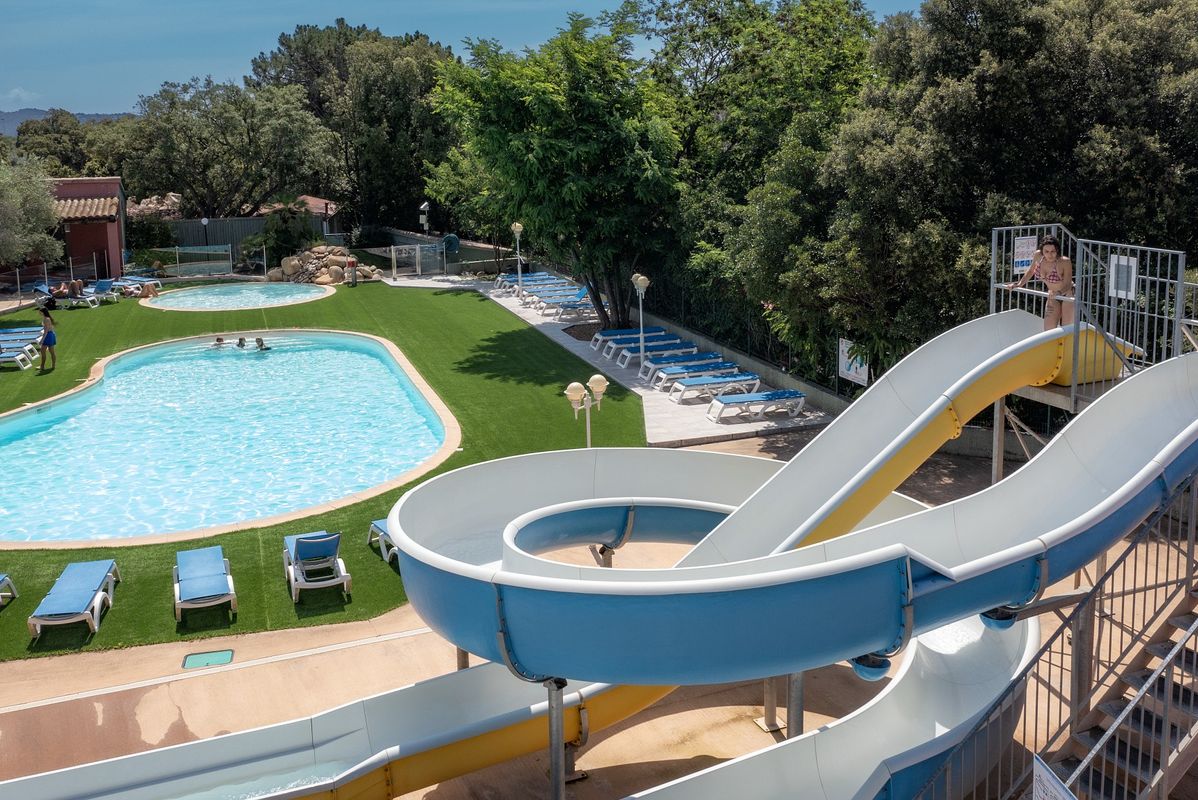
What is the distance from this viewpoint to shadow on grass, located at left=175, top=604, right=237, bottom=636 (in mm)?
12883

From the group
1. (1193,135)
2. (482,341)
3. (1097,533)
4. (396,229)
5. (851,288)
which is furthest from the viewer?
(396,229)

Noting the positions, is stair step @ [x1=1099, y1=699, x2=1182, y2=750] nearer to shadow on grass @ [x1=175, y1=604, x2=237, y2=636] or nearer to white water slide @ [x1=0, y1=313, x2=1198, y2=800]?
white water slide @ [x1=0, y1=313, x2=1198, y2=800]

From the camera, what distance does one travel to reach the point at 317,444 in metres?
21.9

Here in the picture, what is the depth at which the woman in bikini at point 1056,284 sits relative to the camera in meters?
11.2

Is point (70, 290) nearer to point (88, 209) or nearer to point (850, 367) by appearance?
point (88, 209)

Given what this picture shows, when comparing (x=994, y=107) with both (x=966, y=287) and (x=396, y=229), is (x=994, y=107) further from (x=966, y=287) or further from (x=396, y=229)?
(x=396, y=229)

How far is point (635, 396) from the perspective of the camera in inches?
939

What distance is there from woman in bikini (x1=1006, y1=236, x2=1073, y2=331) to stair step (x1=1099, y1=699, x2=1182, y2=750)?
445 centimetres

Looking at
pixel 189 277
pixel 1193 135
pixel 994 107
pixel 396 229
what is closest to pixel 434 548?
pixel 994 107

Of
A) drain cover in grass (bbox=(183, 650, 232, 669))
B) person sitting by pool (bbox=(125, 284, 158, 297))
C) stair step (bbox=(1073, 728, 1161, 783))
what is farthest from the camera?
person sitting by pool (bbox=(125, 284, 158, 297))

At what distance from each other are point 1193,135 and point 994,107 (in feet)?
9.62

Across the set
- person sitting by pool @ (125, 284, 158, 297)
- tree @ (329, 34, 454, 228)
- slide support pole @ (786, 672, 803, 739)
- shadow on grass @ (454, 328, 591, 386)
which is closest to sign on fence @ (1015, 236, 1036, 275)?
slide support pole @ (786, 672, 803, 739)

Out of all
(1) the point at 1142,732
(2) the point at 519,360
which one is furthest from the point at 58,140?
(1) the point at 1142,732

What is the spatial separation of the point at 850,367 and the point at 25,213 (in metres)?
28.0
